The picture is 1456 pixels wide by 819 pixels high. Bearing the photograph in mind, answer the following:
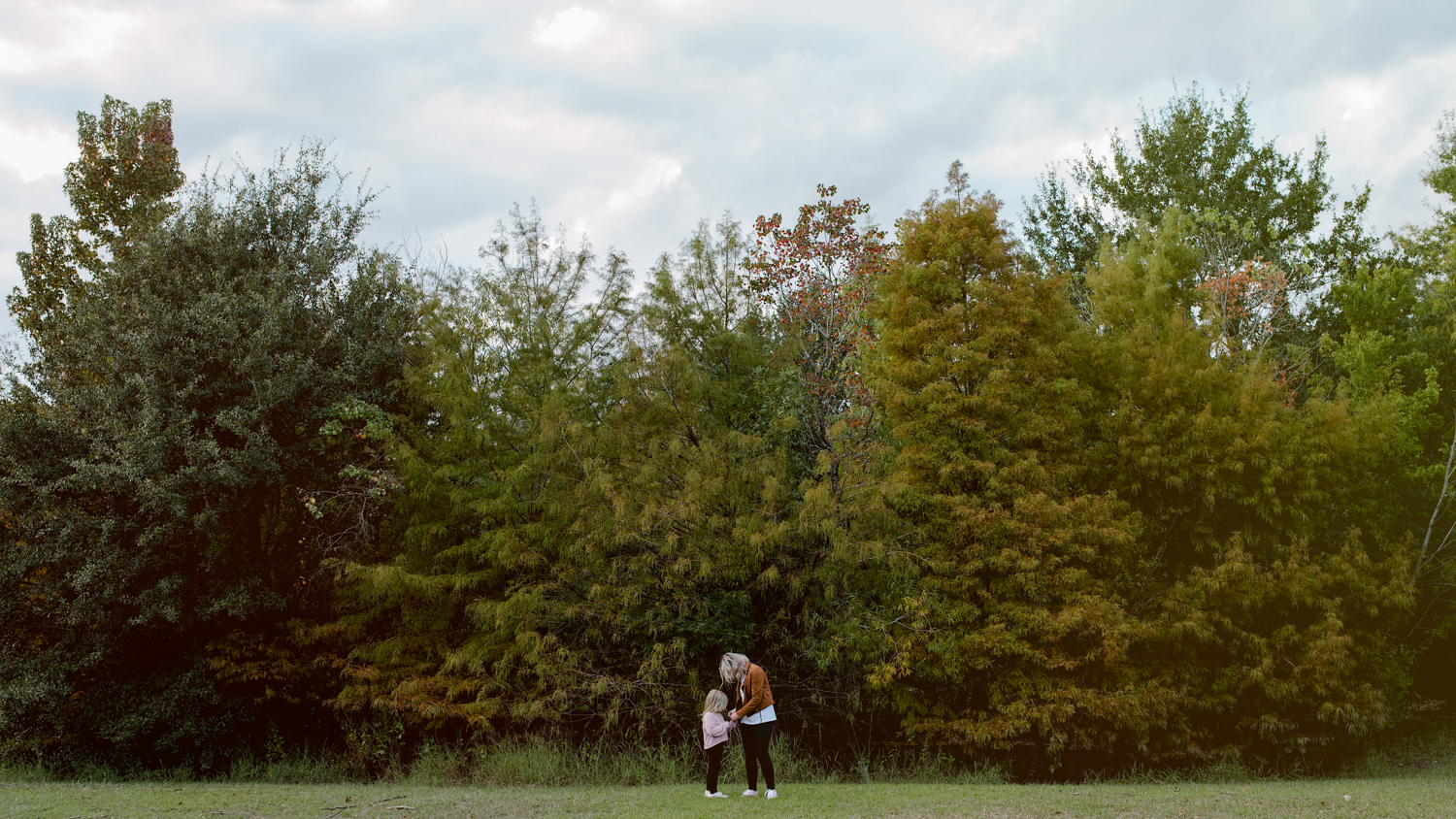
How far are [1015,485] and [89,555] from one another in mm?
15288

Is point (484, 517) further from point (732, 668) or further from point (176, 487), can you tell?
point (732, 668)

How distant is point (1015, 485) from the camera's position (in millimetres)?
15031

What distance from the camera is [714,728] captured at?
9.62m

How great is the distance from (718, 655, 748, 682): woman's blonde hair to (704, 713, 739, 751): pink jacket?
41 cm

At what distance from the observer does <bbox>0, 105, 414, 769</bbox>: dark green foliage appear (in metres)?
15.7

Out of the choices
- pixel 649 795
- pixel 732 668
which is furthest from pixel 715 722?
pixel 649 795

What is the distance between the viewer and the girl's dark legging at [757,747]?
963cm

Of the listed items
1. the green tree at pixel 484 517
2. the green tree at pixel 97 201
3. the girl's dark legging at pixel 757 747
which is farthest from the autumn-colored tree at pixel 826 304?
the green tree at pixel 97 201

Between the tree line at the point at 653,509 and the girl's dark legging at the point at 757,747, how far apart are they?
4.85m

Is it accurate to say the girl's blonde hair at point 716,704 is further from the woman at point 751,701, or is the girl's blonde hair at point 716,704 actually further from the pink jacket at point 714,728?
the woman at point 751,701

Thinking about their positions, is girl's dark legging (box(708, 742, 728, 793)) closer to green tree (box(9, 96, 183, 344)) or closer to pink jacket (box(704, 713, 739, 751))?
pink jacket (box(704, 713, 739, 751))

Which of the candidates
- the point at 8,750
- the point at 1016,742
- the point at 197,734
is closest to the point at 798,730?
the point at 1016,742

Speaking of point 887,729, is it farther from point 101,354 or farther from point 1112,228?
point 1112,228

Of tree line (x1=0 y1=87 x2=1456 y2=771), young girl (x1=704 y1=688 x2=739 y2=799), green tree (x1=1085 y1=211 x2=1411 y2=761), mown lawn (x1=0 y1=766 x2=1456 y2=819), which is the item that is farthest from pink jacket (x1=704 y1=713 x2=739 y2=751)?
green tree (x1=1085 y1=211 x2=1411 y2=761)
